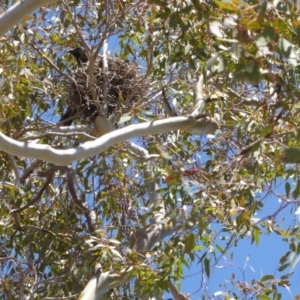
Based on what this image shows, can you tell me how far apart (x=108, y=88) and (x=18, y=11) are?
2314 millimetres

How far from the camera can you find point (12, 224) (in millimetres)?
6512

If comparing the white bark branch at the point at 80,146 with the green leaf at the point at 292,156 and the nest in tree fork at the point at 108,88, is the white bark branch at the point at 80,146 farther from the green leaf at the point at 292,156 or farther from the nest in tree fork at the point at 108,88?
the green leaf at the point at 292,156

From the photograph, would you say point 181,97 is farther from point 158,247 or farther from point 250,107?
point 158,247

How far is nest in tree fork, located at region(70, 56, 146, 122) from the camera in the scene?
6.04 m

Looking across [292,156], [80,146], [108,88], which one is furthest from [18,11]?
[108,88]

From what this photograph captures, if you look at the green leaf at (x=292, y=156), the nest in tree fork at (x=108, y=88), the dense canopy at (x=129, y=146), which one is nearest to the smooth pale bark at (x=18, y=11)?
the dense canopy at (x=129, y=146)

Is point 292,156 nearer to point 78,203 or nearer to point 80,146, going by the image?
point 80,146

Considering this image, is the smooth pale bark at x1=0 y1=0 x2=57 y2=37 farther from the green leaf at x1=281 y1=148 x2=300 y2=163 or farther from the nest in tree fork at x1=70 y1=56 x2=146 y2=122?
the nest in tree fork at x1=70 y1=56 x2=146 y2=122

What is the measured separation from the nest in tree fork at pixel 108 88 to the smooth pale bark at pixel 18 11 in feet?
6.34

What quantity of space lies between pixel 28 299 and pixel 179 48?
2.01m

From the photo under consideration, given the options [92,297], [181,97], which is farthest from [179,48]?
A: [92,297]

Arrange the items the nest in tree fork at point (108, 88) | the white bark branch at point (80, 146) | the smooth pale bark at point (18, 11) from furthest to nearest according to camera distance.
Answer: the nest in tree fork at point (108, 88), the white bark branch at point (80, 146), the smooth pale bark at point (18, 11)

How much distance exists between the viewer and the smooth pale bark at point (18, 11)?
3.89 meters

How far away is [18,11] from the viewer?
12.9 ft
